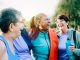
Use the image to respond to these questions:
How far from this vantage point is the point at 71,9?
3.32m

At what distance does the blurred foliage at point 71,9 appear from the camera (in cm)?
325

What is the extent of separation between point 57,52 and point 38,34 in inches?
10.0

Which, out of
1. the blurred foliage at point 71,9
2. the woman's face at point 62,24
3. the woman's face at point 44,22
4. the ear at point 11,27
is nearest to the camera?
the ear at point 11,27

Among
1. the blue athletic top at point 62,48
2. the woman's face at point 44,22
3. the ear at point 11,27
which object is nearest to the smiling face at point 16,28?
the ear at point 11,27

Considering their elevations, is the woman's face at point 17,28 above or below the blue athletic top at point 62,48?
above

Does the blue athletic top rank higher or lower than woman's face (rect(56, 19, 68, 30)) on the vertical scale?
A: lower

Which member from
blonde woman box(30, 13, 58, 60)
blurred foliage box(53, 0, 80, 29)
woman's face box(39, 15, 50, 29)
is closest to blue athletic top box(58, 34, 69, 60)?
blonde woman box(30, 13, 58, 60)

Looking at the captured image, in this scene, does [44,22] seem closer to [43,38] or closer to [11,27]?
[43,38]

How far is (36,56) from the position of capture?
249cm

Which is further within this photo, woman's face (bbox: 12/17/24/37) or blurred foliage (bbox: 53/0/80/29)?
blurred foliage (bbox: 53/0/80/29)

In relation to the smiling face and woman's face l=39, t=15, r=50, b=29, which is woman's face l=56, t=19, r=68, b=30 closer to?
woman's face l=39, t=15, r=50, b=29

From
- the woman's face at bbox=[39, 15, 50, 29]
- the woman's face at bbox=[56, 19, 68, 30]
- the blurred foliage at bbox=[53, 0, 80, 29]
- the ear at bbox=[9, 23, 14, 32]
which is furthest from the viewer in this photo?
the blurred foliage at bbox=[53, 0, 80, 29]

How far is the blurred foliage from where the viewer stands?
325 cm

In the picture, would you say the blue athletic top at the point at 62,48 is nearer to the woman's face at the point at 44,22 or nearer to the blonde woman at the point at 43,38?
the blonde woman at the point at 43,38
